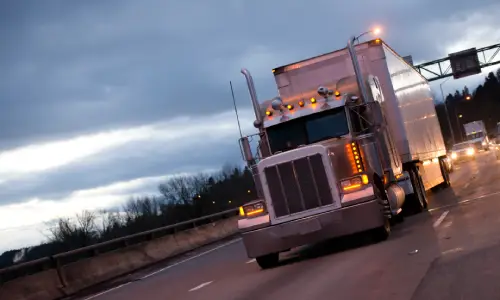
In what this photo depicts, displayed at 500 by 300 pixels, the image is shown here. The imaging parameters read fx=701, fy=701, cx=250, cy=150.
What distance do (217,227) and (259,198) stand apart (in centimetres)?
1671

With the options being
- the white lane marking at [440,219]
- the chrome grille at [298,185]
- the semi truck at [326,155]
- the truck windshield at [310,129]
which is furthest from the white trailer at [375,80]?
the chrome grille at [298,185]

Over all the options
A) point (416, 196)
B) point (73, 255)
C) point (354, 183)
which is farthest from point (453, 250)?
point (73, 255)

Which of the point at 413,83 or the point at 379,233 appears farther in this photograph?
the point at 413,83

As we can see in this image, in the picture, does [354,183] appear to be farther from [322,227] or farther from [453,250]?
[453,250]

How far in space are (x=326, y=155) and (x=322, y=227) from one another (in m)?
1.43

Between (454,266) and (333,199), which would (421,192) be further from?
(454,266)

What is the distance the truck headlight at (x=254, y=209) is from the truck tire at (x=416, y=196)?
19.7 feet

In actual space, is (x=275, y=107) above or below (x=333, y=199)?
above

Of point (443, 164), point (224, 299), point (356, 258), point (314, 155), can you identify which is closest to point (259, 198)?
point (314, 155)

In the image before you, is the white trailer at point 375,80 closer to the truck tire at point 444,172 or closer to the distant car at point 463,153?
the truck tire at point 444,172

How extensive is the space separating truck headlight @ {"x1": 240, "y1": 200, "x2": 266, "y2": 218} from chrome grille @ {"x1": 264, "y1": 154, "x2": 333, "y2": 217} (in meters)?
0.32

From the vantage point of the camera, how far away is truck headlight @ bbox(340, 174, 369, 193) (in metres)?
14.0

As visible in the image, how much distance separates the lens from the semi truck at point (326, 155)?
1395 cm

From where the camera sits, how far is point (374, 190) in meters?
13.9
